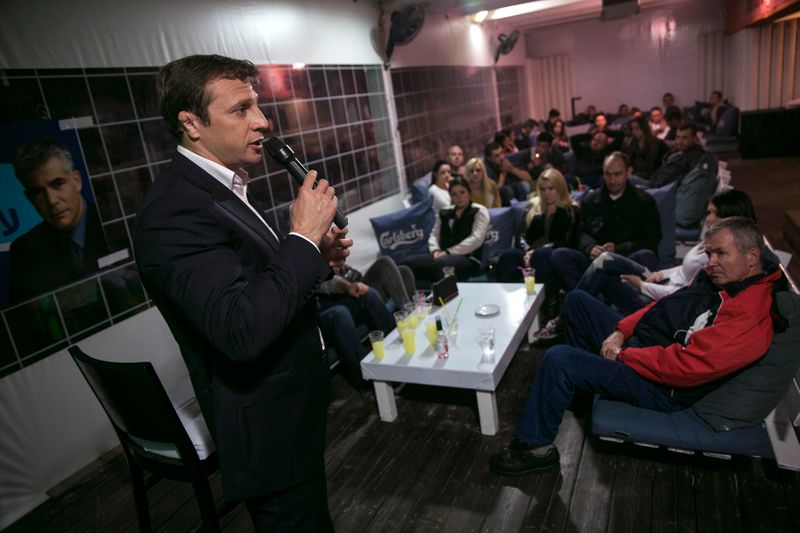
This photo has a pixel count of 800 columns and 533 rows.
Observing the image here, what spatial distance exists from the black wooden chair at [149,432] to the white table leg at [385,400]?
101 centimetres

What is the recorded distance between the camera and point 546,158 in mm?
6121

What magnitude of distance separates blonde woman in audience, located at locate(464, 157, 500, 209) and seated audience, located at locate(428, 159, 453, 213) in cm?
35

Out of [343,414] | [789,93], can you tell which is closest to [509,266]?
[343,414]

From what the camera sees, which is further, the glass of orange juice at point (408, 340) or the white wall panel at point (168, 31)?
the glass of orange juice at point (408, 340)

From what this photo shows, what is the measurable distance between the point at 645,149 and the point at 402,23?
9.66 feet

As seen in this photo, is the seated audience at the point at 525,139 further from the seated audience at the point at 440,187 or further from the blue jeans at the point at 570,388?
the blue jeans at the point at 570,388

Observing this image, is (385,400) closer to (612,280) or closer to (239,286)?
(612,280)

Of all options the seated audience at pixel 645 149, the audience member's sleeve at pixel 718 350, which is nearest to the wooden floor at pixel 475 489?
the audience member's sleeve at pixel 718 350

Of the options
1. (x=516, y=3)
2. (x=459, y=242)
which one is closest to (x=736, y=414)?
(x=459, y=242)

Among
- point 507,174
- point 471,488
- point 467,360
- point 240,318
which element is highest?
point 240,318

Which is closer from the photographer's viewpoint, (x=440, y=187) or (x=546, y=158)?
(x=440, y=187)

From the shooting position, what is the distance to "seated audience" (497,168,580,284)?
3767 millimetres

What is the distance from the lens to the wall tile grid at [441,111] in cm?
571

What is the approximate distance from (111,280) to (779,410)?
3.07 m
